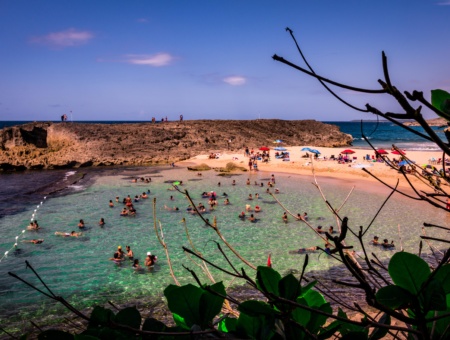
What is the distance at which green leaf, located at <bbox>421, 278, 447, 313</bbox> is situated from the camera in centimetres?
100

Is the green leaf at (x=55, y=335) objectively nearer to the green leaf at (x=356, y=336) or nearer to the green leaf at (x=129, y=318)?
the green leaf at (x=129, y=318)

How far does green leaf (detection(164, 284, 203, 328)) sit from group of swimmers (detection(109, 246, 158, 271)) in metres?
15.0

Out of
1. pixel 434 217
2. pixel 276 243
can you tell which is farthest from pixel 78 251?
pixel 434 217

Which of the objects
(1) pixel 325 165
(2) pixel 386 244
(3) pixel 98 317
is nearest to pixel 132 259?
(2) pixel 386 244

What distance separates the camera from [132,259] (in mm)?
16188

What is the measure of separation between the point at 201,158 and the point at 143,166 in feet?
27.1

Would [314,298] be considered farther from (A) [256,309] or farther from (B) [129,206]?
(B) [129,206]

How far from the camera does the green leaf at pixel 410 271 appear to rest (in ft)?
3.38

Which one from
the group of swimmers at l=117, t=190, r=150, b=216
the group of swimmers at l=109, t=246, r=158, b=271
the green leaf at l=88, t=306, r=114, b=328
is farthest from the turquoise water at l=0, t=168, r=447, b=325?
the green leaf at l=88, t=306, r=114, b=328

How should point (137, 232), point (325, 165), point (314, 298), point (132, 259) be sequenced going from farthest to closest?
point (325, 165) → point (137, 232) → point (132, 259) → point (314, 298)

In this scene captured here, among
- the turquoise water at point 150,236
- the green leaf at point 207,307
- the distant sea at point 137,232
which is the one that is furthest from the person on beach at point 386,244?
the green leaf at point 207,307

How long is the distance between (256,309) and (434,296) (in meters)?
0.51

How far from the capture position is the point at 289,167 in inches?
1663

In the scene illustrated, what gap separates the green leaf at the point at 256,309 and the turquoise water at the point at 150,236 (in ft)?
18.9
